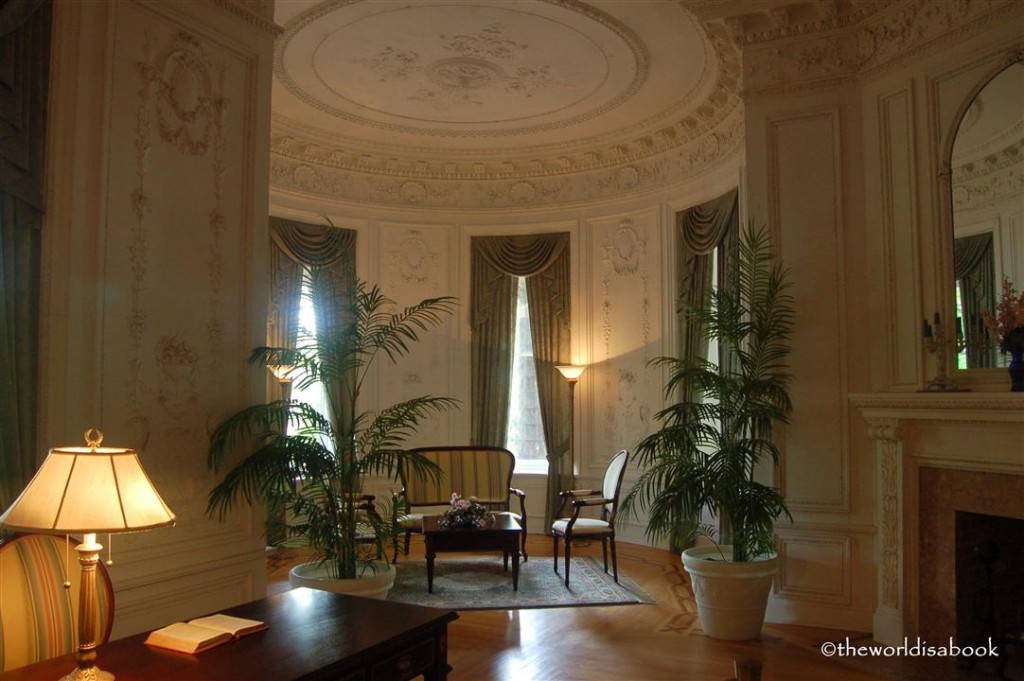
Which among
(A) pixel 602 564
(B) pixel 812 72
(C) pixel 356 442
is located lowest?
(A) pixel 602 564

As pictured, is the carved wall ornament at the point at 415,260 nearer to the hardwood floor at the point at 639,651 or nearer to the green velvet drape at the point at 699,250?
the green velvet drape at the point at 699,250

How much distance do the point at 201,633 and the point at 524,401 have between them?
669cm

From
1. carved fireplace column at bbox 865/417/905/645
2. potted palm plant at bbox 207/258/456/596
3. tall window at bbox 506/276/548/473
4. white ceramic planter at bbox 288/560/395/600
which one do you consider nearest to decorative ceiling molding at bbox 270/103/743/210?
tall window at bbox 506/276/548/473

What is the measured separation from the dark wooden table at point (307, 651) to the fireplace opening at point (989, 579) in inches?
120

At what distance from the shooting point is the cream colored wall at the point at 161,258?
3354mm

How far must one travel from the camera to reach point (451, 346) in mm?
8719

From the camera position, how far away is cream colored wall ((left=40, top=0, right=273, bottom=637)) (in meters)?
3.35

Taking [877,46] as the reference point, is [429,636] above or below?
below

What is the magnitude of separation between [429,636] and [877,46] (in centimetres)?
449

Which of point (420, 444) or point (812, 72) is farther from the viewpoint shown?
point (420, 444)

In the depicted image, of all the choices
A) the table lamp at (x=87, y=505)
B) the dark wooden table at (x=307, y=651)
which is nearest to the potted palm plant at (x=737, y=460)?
the dark wooden table at (x=307, y=651)

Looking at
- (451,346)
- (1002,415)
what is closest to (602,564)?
(451,346)

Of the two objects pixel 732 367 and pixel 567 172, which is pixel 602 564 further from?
pixel 567 172

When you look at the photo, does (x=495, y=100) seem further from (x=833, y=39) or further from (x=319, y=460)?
(x=319, y=460)
